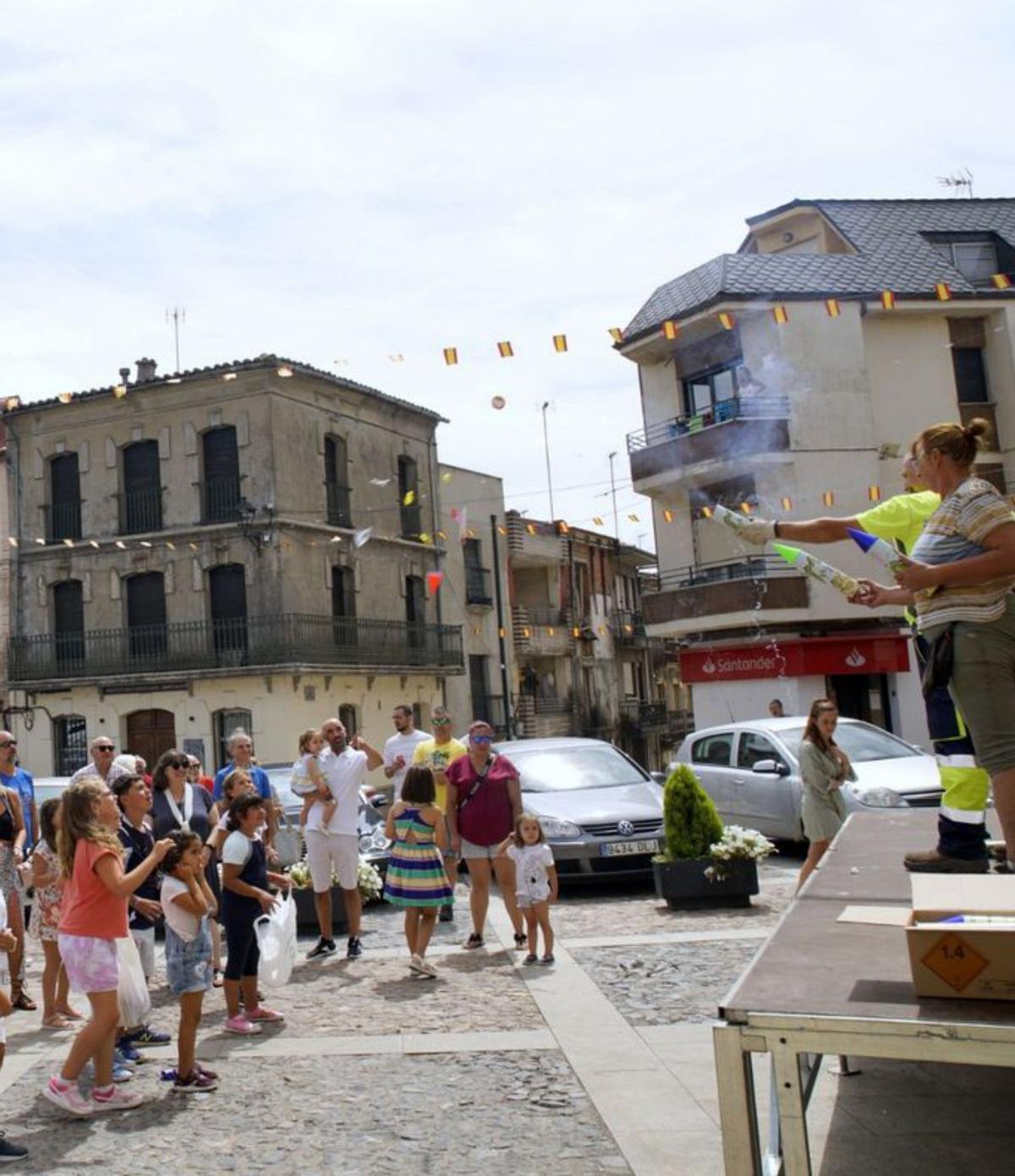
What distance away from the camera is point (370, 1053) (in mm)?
6238

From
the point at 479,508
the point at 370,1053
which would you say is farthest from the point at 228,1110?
the point at 479,508

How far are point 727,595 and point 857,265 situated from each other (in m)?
9.13

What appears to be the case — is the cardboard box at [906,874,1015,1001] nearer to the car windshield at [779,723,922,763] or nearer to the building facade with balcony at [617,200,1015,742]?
the car windshield at [779,723,922,763]

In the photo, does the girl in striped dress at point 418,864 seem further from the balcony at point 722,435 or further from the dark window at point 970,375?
the dark window at point 970,375

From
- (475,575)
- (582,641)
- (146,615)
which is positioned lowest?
(582,641)

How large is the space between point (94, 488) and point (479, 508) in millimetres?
12270

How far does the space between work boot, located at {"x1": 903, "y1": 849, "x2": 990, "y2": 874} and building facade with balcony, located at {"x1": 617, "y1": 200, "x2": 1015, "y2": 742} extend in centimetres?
2385

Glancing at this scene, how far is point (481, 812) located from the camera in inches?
383

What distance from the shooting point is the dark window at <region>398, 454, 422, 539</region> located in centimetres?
3725

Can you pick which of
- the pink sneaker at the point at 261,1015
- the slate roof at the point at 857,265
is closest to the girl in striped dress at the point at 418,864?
the pink sneaker at the point at 261,1015

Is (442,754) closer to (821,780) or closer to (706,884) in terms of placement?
(706,884)

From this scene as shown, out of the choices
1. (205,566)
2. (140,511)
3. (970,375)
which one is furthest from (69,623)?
(970,375)

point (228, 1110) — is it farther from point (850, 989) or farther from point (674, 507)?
point (674, 507)

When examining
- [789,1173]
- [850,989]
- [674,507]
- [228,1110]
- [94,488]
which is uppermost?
[94,488]
